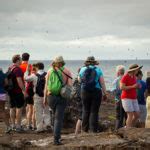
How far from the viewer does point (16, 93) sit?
12906 mm

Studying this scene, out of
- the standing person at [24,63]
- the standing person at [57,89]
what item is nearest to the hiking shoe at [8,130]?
the standing person at [24,63]

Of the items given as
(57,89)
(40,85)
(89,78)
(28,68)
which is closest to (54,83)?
(57,89)

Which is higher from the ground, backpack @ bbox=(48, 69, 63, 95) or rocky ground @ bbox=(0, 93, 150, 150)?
backpack @ bbox=(48, 69, 63, 95)

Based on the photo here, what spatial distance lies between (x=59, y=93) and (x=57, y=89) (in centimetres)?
9

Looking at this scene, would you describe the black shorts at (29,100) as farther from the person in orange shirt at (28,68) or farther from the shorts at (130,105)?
the shorts at (130,105)

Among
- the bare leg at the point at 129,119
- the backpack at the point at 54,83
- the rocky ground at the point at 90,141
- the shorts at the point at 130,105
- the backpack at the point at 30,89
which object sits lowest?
the rocky ground at the point at 90,141

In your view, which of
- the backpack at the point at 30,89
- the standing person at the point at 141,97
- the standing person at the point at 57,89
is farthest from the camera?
the backpack at the point at 30,89

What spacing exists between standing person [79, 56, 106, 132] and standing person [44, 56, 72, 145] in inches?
37.4

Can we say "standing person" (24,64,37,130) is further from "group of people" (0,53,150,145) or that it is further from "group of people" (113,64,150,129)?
"group of people" (113,64,150,129)

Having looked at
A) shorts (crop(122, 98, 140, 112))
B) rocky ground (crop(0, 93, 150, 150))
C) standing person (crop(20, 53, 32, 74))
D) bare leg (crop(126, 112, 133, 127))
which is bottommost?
rocky ground (crop(0, 93, 150, 150))

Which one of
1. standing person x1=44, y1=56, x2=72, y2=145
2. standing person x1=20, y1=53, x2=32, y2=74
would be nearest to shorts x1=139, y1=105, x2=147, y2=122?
standing person x1=44, y1=56, x2=72, y2=145

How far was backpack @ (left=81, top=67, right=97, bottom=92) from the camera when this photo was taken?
11.9 m

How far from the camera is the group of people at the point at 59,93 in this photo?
11016 mm

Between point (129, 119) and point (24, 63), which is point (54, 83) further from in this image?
point (24, 63)
